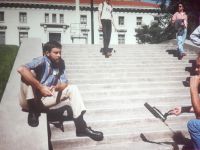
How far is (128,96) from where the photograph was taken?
22.1 ft

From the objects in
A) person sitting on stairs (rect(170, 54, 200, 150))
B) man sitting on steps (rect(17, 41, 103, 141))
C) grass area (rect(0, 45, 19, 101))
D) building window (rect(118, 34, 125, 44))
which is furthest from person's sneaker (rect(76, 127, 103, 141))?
building window (rect(118, 34, 125, 44))

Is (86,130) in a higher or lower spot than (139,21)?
lower

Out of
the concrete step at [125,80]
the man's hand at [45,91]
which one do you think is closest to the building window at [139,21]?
the concrete step at [125,80]

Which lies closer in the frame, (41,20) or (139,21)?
(41,20)

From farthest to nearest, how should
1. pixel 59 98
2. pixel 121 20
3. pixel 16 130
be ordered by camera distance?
pixel 121 20
pixel 59 98
pixel 16 130

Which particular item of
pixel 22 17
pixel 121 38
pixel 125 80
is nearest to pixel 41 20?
pixel 22 17

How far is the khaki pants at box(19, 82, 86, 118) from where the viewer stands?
4.56m

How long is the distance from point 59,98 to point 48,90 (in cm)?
28

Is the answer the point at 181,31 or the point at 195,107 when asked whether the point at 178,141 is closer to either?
the point at 195,107

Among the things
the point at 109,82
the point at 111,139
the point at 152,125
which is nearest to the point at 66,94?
the point at 111,139

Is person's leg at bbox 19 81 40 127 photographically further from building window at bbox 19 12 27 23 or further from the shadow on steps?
building window at bbox 19 12 27 23

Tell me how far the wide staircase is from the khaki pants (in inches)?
19.5

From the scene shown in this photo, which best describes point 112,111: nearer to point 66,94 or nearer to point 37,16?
point 66,94

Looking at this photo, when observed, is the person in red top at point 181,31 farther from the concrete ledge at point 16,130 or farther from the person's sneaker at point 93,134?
the concrete ledge at point 16,130
